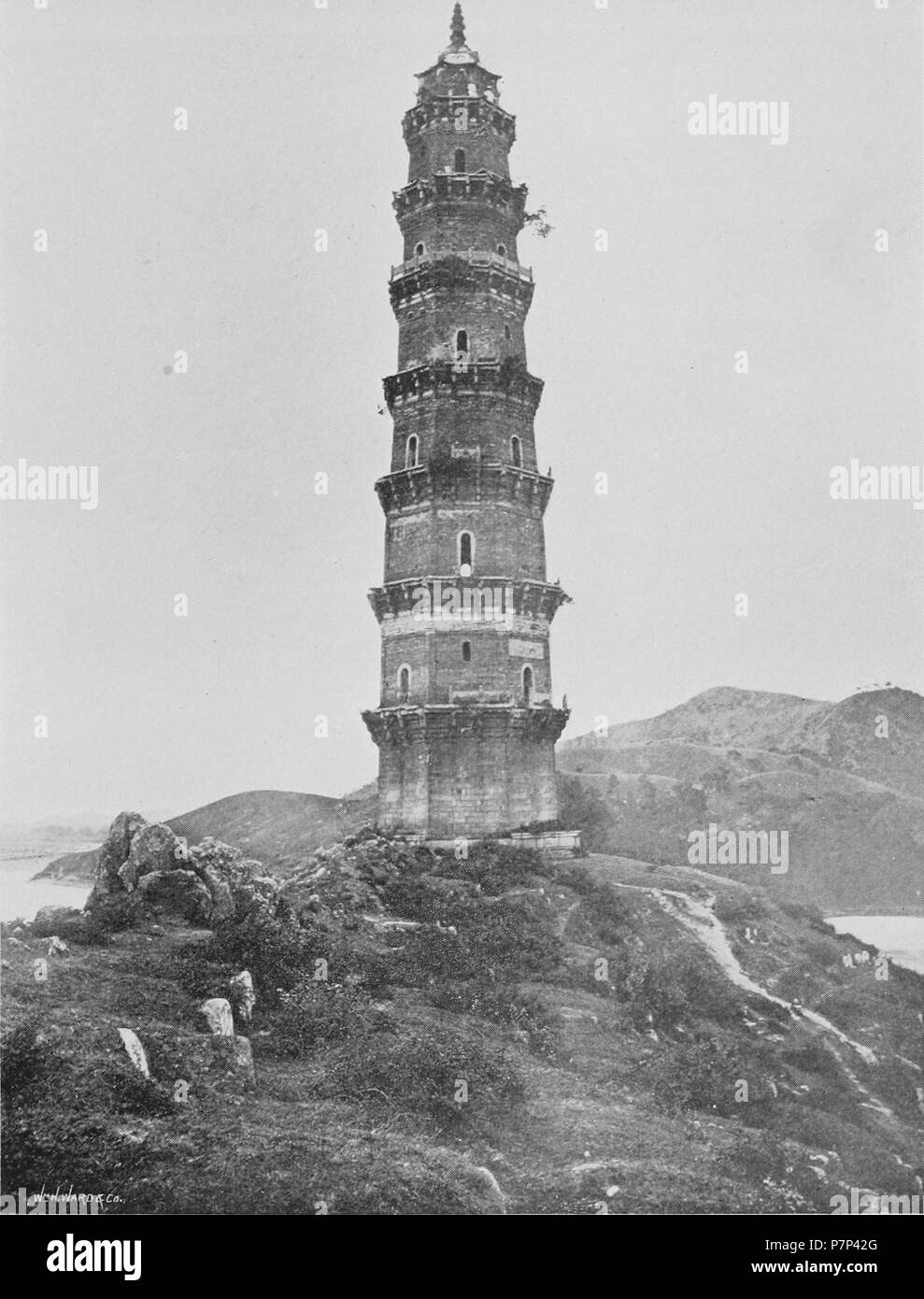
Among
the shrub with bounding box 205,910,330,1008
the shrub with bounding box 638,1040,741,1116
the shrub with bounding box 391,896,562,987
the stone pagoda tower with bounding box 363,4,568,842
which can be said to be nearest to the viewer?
the shrub with bounding box 638,1040,741,1116

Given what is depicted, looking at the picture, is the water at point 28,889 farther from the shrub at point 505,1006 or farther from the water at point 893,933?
the water at point 893,933

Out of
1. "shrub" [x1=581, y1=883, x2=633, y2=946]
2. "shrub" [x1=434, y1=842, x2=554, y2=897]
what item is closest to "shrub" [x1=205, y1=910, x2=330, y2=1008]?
"shrub" [x1=434, y1=842, x2=554, y2=897]

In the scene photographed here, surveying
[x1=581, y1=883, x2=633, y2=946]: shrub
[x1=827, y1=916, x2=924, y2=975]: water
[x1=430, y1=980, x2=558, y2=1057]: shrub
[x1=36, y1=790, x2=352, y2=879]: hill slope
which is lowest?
[x1=827, y1=916, x2=924, y2=975]: water

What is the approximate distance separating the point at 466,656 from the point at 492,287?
11425 millimetres

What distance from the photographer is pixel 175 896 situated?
22.5 meters

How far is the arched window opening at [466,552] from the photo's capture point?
2888cm

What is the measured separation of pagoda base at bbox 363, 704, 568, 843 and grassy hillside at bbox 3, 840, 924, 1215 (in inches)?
102

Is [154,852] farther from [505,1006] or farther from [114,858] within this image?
[505,1006]

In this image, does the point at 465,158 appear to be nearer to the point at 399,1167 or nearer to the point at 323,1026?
the point at 323,1026

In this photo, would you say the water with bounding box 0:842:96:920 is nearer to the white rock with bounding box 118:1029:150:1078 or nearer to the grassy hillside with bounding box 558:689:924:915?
the white rock with bounding box 118:1029:150:1078

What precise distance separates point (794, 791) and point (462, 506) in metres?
26.2

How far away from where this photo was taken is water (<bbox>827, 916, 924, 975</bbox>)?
28.4 metres

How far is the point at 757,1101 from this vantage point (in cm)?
1825

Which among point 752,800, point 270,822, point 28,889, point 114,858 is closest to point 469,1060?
point 114,858
